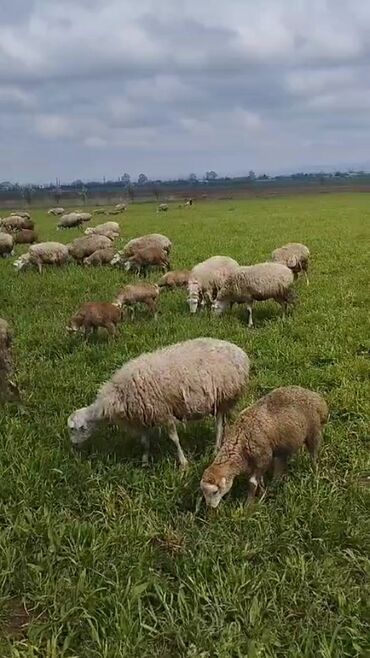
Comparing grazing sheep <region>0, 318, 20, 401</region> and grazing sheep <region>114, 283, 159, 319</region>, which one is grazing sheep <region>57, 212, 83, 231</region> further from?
Result: grazing sheep <region>0, 318, 20, 401</region>

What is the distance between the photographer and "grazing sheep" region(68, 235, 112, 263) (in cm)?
1994

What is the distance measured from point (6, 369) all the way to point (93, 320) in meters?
2.91

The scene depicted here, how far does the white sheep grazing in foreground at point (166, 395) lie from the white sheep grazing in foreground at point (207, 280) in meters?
5.62

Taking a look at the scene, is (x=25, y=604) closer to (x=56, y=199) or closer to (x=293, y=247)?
(x=293, y=247)

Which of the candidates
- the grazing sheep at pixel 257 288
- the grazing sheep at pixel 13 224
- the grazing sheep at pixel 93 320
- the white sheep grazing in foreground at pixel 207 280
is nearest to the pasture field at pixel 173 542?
the grazing sheep at pixel 93 320

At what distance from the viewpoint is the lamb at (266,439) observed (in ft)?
17.9

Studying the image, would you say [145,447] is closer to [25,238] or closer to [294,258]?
[294,258]

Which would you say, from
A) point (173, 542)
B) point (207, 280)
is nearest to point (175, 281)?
point (207, 280)

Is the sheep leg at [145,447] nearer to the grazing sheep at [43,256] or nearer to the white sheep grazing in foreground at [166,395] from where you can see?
the white sheep grazing in foreground at [166,395]

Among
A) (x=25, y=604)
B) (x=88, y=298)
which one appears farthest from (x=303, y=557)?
(x=88, y=298)

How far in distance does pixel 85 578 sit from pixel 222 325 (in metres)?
7.09

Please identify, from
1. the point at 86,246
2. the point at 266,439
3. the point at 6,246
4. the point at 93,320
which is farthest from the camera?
the point at 6,246

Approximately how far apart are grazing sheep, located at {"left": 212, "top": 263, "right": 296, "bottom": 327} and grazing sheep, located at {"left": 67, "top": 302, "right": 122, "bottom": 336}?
2.32 m

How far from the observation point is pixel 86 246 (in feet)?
66.3
